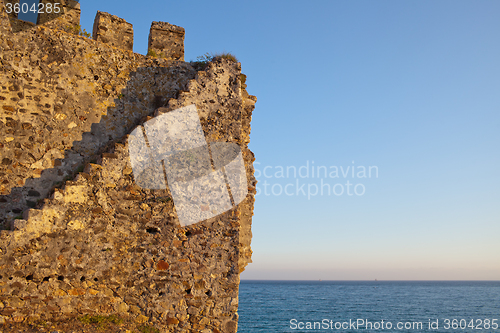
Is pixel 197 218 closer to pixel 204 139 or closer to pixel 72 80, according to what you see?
pixel 204 139

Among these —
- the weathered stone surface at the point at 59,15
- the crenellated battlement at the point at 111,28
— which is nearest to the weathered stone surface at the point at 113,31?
the crenellated battlement at the point at 111,28

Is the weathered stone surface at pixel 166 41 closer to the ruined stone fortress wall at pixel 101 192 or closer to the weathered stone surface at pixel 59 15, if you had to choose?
the ruined stone fortress wall at pixel 101 192

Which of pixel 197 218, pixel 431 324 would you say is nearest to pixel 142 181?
pixel 197 218

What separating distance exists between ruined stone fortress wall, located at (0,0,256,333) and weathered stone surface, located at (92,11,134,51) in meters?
0.02

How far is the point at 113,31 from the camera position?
25.5ft

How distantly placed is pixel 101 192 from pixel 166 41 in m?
3.62

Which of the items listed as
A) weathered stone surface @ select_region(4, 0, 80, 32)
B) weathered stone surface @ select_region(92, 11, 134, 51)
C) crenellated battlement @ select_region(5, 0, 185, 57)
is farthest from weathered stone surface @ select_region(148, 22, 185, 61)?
weathered stone surface @ select_region(4, 0, 80, 32)

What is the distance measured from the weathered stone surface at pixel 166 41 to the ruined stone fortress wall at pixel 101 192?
25mm

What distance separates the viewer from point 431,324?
44.5 meters

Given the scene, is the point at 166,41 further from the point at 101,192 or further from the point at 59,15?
the point at 101,192

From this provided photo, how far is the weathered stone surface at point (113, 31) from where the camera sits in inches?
302

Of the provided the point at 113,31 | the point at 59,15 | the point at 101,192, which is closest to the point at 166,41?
the point at 113,31

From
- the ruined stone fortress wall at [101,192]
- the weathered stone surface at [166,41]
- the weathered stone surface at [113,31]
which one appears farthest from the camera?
the weathered stone surface at [166,41]

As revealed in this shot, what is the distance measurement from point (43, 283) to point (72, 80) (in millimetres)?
3631
